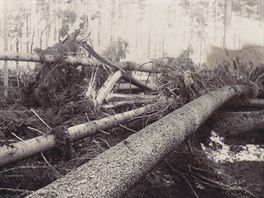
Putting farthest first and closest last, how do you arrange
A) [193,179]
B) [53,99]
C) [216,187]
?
[53,99], [193,179], [216,187]

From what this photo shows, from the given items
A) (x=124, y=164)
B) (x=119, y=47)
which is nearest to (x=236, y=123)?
(x=124, y=164)

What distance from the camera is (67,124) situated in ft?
10.0

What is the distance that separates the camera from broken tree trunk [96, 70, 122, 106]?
415 cm

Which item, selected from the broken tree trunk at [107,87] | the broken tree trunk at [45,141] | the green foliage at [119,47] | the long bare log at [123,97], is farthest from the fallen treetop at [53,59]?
the green foliage at [119,47]

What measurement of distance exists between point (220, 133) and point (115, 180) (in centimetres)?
358

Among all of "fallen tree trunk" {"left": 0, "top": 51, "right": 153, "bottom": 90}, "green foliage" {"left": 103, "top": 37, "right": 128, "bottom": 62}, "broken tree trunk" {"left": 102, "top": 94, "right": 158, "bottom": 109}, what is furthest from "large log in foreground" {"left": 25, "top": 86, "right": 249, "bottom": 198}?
"green foliage" {"left": 103, "top": 37, "right": 128, "bottom": 62}

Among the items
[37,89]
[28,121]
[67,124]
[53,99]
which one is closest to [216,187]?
[67,124]

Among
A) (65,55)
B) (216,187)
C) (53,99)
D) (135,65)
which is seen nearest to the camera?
(216,187)

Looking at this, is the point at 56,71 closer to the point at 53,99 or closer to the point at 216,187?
the point at 53,99

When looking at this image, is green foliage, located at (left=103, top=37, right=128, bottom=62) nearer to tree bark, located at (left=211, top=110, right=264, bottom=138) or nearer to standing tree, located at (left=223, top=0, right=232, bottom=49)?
standing tree, located at (left=223, top=0, right=232, bottom=49)

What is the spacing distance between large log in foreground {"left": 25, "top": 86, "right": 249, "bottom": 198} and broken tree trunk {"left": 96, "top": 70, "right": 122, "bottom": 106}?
4.56ft

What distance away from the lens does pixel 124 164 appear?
1788mm

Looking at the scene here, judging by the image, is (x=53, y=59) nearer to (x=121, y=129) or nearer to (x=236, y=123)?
(x=121, y=129)

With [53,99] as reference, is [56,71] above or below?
above
